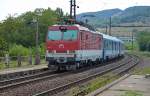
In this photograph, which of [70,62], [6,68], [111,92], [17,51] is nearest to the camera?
[111,92]

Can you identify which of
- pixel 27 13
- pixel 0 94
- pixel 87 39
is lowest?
pixel 0 94

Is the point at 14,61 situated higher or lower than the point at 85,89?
higher

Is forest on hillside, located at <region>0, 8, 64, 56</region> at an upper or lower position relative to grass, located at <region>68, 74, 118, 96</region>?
upper

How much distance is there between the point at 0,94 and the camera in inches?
716

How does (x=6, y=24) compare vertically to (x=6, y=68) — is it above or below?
above

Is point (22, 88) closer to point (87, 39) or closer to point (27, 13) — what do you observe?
point (87, 39)

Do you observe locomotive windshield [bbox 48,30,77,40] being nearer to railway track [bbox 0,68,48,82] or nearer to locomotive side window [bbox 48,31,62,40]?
locomotive side window [bbox 48,31,62,40]

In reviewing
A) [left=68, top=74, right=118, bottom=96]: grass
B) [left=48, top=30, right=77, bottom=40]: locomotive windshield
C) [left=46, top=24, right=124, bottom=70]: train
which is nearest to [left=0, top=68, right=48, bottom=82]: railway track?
[left=46, top=24, right=124, bottom=70]: train

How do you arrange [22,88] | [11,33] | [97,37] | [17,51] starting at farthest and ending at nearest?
[11,33] < [17,51] < [97,37] < [22,88]

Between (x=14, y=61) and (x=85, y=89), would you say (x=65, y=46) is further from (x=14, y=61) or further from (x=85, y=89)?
(x=85, y=89)

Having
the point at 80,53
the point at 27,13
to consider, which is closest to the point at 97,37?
the point at 80,53

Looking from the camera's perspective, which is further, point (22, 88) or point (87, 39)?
point (87, 39)

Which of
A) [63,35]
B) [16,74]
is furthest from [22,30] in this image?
[16,74]

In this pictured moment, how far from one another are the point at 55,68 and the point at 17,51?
1719cm
